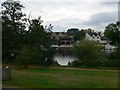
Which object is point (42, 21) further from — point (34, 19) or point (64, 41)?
point (64, 41)

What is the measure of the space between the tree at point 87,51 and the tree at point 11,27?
25.6 feet

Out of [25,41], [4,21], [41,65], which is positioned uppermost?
[4,21]

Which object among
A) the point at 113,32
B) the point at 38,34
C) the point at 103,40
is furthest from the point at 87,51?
the point at 103,40

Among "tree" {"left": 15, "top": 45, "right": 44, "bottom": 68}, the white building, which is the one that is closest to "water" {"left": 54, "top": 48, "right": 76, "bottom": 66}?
the white building

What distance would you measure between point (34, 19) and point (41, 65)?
8.10m

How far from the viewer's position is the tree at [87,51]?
2488 centimetres

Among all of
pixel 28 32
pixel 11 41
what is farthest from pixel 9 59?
pixel 28 32

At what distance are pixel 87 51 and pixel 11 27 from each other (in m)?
10.4

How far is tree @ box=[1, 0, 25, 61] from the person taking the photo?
1032 inches

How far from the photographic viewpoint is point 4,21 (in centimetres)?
2675

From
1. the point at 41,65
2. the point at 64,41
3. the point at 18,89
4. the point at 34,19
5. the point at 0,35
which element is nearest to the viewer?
the point at 18,89

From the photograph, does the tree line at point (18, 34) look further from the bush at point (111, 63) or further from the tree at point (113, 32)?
the tree at point (113, 32)

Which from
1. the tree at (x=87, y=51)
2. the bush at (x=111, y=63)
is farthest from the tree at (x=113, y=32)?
the bush at (x=111, y=63)

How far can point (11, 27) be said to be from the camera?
26875 mm
